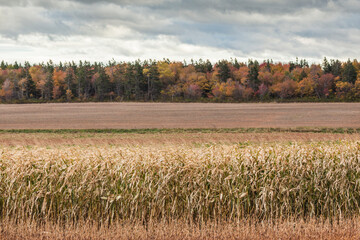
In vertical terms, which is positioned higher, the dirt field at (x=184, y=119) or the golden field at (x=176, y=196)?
the golden field at (x=176, y=196)

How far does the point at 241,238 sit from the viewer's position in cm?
927

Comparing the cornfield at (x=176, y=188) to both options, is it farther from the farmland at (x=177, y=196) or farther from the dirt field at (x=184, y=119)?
the dirt field at (x=184, y=119)

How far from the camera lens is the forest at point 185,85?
135m

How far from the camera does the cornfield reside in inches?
398

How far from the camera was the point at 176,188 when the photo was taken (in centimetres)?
1009

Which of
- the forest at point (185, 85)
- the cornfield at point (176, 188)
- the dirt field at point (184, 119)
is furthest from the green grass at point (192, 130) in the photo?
the forest at point (185, 85)

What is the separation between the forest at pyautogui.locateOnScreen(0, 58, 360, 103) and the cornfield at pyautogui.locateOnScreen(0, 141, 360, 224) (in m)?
117

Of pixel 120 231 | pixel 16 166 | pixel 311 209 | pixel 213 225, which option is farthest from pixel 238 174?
pixel 16 166

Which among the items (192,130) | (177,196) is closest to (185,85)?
(192,130)

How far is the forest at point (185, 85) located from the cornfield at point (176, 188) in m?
117

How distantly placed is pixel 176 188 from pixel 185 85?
137641 millimetres

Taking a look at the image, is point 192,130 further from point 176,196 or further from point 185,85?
point 185,85

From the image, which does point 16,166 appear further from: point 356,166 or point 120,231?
point 356,166

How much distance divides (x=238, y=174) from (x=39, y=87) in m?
154
